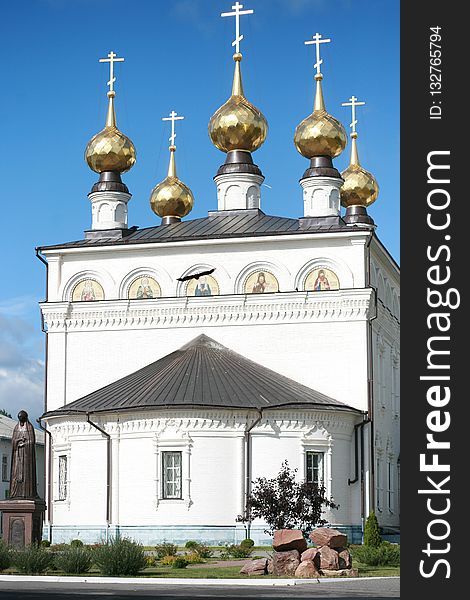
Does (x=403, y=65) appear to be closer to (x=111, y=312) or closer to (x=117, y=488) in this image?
(x=117, y=488)

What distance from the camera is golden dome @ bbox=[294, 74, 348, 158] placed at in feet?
116

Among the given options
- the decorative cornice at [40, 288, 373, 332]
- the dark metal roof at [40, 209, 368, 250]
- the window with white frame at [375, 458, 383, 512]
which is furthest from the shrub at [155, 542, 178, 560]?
Answer: the dark metal roof at [40, 209, 368, 250]

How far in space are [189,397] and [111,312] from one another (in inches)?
230

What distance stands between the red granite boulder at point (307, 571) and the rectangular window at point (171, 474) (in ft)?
30.7

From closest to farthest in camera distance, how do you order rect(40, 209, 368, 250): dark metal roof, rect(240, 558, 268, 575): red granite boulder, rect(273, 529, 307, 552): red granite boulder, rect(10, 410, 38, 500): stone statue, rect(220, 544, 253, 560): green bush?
1. rect(273, 529, 307, 552): red granite boulder
2. rect(240, 558, 268, 575): red granite boulder
3. rect(10, 410, 38, 500): stone statue
4. rect(220, 544, 253, 560): green bush
5. rect(40, 209, 368, 250): dark metal roof

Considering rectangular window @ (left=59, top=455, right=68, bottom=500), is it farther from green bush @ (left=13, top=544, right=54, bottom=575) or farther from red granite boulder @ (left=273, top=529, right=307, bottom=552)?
red granite boulder @ (left=273, top=529, right=307, bottom=552)

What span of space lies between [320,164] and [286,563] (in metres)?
17.0

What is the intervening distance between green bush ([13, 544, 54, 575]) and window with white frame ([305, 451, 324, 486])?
1026cm

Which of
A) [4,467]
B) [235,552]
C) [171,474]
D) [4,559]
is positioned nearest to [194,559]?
[235,552]

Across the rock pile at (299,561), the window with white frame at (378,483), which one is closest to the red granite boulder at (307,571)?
the rock pile at (299,561)

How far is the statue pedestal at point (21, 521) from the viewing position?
79.2 ft

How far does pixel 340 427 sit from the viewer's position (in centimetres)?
3128

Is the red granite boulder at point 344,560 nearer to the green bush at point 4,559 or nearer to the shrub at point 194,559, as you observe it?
the shrub at point 194,559

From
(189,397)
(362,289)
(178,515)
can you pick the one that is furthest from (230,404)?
(362,289)
